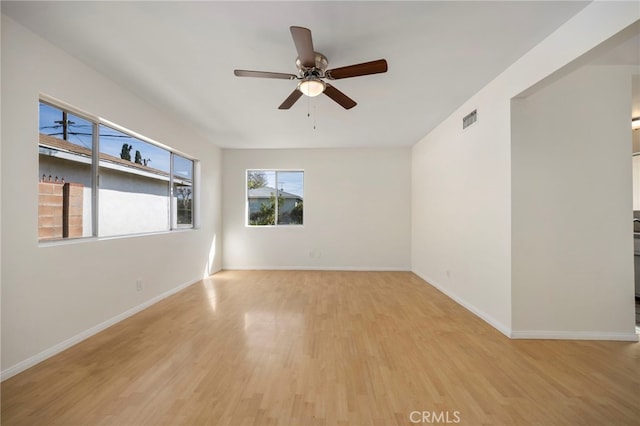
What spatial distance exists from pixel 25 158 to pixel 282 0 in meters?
2.22

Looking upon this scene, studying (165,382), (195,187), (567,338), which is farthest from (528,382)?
(195,187)

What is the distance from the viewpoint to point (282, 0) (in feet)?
5.56

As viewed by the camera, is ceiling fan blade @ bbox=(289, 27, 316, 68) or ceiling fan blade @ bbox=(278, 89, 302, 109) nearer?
ceiling fan blade @ bbox=(289, 27, 316, 68)

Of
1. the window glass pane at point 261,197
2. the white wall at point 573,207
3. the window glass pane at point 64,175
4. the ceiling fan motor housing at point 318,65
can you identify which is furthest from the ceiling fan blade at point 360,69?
the window glass pane at point 261,197

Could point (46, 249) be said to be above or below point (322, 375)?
above

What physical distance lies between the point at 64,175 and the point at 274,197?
3.66 m

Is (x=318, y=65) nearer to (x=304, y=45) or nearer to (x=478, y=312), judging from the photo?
(x=304, y=45)

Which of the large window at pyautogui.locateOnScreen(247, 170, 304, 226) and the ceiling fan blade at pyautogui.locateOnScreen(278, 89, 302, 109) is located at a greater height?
the ceiling fan blade at pyautogui.locateOnScreen(278, 89, 302, 109)

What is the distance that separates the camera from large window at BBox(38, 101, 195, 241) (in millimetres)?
2275

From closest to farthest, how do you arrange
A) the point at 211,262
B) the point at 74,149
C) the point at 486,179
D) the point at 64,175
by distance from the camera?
the point at 64,175
the point at 74,149
the point at 486,179
the point at 211,262

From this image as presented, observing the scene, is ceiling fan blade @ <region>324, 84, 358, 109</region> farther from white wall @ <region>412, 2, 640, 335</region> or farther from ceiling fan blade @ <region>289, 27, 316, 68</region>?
white wall @ <region>412, 2, 640, 335</region>

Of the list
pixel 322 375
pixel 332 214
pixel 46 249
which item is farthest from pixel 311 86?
pixel 332 214

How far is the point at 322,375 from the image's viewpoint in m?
1.90

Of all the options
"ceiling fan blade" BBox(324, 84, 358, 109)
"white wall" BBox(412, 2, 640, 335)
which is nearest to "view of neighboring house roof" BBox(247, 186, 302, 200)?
"white wall" BBox(412, 2, 640, 335)
